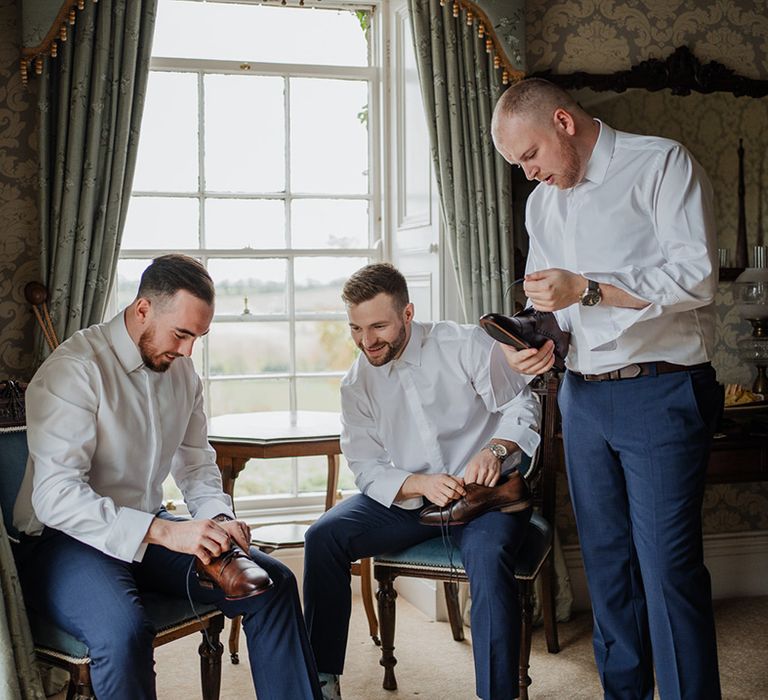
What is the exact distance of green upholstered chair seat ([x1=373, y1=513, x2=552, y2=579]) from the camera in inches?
111

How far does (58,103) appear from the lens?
11.3 feet

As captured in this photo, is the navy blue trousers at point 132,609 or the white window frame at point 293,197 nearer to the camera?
the navy blue trousers at point 132,609

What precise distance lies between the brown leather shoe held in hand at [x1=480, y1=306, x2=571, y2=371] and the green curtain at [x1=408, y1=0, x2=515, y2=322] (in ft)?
4.06

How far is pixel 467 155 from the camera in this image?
369 cm

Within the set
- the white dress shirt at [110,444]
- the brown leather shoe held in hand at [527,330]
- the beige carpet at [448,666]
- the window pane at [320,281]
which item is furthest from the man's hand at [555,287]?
the window pane at [320,281]

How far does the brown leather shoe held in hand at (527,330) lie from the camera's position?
237cm

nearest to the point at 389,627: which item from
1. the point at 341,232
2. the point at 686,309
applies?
the point at 686,309

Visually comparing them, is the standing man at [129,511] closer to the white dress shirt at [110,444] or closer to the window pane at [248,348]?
the white dress shirt at [110,444]

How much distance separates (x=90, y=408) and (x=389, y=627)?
1299 mm

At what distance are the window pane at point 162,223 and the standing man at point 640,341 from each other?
6.26 feet

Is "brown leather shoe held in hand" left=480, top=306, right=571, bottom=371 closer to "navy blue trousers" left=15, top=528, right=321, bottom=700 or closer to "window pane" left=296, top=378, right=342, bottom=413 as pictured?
"navy blue trousers" left=15, top=528, right=321, bottom=700

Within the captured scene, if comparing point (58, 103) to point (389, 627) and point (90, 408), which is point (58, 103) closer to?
point (90, 408)

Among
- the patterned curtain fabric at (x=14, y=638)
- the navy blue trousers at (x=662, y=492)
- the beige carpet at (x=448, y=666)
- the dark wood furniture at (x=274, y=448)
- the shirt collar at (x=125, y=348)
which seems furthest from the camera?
the dark wood furniture at (x=274, y=448)

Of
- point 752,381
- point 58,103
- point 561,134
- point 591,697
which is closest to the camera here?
point 561,134
